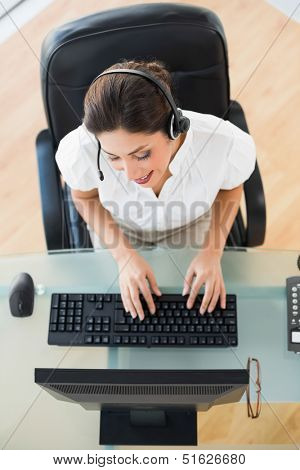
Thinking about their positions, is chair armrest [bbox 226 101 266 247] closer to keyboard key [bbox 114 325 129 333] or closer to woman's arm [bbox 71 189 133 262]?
woman's arm [bbox 71 189 133 262]

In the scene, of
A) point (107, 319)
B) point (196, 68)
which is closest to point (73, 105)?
point (196, 68)

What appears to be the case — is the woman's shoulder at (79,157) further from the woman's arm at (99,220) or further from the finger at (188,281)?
the finger at (188,281)

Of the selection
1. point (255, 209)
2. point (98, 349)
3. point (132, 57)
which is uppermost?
point (132, 57)

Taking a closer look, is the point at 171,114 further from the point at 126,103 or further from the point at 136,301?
the point at 136,301

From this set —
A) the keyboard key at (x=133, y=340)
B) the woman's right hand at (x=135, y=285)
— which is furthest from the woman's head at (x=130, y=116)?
the keyboard key at (x=133, y=340)

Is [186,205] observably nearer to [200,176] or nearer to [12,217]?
[200,176]

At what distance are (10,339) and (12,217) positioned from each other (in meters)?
0.91

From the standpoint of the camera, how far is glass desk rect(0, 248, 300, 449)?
4.31 feet

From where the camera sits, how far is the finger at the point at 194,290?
1371 millimetres

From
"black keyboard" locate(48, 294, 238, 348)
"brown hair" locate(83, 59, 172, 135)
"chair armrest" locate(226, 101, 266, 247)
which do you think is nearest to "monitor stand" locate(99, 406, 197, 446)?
"black keyboard" locate(48, 294, 238, 348)

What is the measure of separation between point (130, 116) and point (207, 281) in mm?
461

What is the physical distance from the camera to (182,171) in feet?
4.59

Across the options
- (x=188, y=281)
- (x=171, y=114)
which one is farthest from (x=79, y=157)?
(x=188, y=281)

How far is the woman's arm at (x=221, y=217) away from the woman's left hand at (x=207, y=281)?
0.04 m
